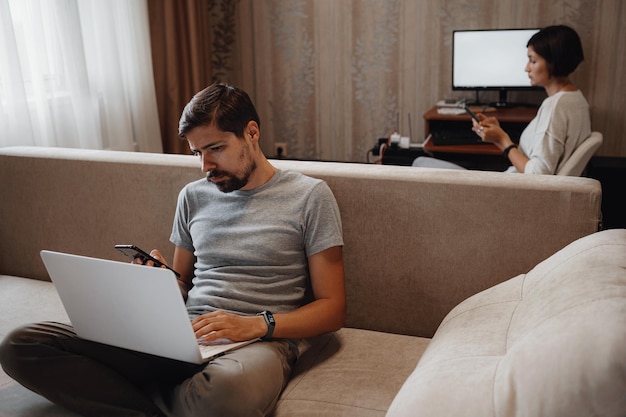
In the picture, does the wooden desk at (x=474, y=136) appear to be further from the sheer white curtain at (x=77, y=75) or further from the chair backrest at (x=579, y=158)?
the sheer white curtain at (x=77, y=75)

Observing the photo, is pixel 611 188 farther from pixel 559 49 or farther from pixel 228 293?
pixel 228 293

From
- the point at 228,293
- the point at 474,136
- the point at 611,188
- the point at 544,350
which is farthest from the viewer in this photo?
Result: the point at 474,136

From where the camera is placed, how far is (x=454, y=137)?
3592 millimetres

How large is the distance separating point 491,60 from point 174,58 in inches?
74.5

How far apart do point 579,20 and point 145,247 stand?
304cm

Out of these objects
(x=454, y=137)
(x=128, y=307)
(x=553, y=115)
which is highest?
(x=553, y=115)

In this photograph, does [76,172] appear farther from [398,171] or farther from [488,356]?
[488,356]

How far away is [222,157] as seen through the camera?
1598 mm

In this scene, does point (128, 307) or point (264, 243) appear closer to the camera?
point (128, 307)

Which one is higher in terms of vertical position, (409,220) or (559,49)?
(559,49)

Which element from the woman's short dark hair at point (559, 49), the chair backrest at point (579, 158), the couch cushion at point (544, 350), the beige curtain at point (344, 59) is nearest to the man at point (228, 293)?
the couch cushion at point (544, 350)

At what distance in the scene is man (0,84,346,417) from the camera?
1.38 metres

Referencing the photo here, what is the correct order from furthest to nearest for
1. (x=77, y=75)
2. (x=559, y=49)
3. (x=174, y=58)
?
(x=174, y=58) → (x=77, y=75) → (x=559, y=49)

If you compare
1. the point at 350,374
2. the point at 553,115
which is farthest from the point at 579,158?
the point at 350,374
